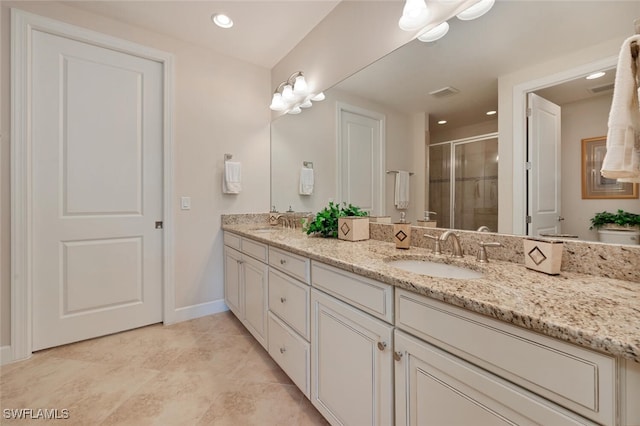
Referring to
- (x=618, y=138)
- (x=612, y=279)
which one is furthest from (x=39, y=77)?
(x=612, y=279)

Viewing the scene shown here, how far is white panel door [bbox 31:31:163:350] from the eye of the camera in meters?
1.89

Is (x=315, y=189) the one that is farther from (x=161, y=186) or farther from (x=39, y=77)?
(x=39, y=77)

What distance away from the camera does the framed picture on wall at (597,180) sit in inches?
33.8

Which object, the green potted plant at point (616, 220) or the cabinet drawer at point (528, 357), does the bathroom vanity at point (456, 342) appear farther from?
the green potted plant at point (616, 220)

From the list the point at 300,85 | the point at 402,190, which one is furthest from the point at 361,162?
the point at 300,85

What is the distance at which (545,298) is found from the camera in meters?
0.67

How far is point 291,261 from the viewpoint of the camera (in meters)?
1.42

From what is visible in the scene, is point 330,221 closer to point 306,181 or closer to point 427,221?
point 427,221

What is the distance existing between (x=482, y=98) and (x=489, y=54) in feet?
0.58

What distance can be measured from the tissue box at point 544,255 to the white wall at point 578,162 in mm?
138

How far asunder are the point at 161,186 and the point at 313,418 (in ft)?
6.71

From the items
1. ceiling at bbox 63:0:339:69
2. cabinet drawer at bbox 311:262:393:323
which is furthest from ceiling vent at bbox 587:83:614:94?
ceiling at bbox 63:0:339:69

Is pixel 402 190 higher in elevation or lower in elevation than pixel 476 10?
lower

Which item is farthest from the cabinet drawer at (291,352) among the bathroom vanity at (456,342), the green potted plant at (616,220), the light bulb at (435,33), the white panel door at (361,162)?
the light bulb at (435,33)
